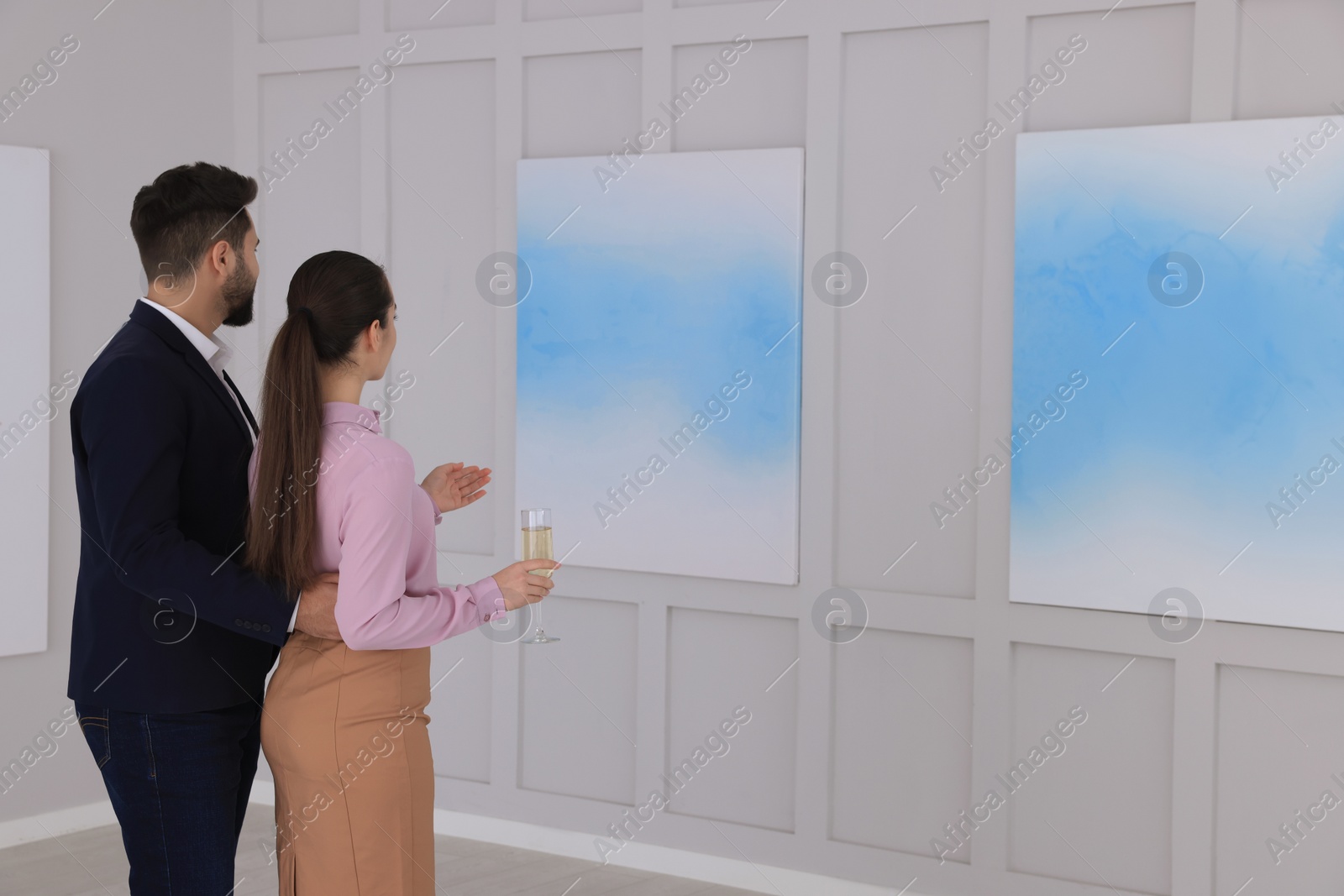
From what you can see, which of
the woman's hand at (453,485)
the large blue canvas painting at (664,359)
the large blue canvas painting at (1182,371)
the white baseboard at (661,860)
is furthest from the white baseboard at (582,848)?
the woman's hand at (453,485)

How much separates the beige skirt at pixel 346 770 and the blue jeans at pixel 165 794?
0.11 meters

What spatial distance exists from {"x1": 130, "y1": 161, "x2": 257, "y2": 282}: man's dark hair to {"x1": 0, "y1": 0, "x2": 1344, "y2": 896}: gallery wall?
69.6 inches

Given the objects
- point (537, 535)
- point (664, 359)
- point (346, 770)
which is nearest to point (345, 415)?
point (537, 535)

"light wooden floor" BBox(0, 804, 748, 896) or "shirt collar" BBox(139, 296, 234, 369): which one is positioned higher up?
"shirt collar" BBox(139, 296, 234, 369)

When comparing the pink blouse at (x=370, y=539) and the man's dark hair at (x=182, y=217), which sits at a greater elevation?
the man's dark hair at (x=182, y=217)

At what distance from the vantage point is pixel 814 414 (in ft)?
11.3

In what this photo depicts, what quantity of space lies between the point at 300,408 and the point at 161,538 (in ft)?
0.98

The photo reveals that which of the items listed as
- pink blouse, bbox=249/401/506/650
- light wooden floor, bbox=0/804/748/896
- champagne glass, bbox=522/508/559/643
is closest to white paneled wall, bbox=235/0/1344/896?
light wooden floor, bbox=0/804/748/896

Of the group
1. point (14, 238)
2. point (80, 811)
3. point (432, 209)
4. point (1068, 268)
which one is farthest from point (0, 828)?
point (1068, 268)

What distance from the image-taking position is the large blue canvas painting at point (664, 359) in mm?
3447

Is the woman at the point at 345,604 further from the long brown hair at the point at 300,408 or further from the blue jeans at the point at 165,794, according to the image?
the blue jeans at the point at 165,794

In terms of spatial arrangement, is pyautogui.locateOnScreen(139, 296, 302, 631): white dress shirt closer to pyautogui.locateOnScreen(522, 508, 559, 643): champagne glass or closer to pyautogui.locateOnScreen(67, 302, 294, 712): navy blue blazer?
pyautogui.locateOnScreen(67, 302, 294, 712): navy blue blazer

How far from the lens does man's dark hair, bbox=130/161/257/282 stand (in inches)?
79.4

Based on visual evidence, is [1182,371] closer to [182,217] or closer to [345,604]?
[345,604]
